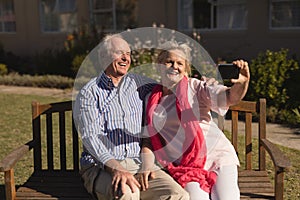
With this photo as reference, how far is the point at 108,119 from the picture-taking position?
3.62m

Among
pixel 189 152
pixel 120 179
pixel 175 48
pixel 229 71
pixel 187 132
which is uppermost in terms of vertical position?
pixel 175 48

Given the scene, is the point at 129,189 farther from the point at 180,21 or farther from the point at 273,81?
the point at 180,21

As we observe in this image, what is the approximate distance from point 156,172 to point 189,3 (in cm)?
981

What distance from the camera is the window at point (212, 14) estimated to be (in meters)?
11.9

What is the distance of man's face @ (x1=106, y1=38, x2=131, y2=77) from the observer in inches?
143

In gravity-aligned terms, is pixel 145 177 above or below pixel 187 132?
below

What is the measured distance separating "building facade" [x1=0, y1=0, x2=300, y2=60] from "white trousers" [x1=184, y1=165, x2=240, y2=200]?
308 inches

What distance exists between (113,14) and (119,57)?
11.4 m

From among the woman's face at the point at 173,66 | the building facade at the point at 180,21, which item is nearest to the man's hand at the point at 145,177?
the woman's face at the point at 173,66

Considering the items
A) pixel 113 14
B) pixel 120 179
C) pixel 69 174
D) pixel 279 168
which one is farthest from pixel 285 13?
pixel 120 179

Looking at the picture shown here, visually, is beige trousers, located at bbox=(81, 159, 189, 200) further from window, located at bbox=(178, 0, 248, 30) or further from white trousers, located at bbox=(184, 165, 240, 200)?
window, located at bbox=(178, 0, 248, 30)

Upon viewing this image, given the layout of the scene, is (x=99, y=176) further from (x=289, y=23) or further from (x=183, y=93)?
(x=289, y=23)

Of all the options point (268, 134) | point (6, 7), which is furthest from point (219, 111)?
point (6, 7)

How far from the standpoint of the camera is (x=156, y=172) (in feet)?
11.6
